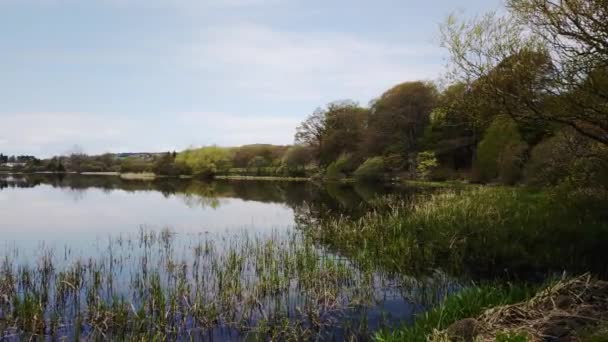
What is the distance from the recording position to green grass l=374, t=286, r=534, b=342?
697cm

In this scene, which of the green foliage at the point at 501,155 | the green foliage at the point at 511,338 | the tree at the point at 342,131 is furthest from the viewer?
the tree at the point at 342,131

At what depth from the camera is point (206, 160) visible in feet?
348

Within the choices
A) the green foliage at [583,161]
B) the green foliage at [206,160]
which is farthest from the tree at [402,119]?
the green foliage at [583,161]

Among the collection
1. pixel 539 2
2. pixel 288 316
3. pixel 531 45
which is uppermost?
pixel 539 2

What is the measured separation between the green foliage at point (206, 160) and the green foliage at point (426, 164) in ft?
180

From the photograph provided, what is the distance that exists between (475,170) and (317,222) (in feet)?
106

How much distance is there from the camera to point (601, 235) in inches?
546

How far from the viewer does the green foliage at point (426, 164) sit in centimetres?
6016

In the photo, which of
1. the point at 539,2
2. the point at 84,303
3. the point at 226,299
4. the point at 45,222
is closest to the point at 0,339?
the point at 84,303

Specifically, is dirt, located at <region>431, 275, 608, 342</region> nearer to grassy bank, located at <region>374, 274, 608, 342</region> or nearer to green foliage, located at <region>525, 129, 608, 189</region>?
grassy bank, located at <region>374, 274, 608, 342</region>

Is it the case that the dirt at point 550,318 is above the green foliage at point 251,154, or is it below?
below

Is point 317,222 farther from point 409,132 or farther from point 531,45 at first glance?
point 409,132

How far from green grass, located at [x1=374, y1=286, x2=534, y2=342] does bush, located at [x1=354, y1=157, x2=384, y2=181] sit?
5987cm

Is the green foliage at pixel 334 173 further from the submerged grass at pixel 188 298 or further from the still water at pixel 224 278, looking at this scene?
the submerged grass at pixel 188 298
